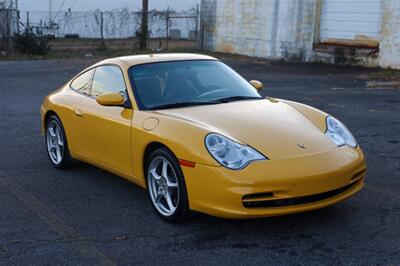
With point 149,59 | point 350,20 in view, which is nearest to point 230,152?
point 149,59

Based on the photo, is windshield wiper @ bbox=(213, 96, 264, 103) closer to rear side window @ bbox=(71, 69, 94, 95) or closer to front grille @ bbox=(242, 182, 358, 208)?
front grille @ bbox=(242, 182, 358, 208)

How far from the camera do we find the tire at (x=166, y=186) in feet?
15.4

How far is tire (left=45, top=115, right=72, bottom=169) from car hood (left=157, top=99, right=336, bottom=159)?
1.85m

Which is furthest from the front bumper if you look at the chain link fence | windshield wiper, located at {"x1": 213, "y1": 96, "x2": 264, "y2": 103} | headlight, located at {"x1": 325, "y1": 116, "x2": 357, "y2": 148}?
the chain link fence

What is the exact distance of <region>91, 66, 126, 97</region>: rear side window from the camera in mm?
5816

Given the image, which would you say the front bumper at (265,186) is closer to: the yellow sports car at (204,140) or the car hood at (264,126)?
the yellow sports car at (204,140)

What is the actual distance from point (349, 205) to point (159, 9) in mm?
39104

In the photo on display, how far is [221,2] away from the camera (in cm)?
2562

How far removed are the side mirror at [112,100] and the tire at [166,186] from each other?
28.0 inches

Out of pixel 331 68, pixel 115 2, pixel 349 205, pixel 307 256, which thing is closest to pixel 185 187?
pixel 307 256

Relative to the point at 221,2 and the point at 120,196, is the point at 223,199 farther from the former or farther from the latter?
the point at 221,2

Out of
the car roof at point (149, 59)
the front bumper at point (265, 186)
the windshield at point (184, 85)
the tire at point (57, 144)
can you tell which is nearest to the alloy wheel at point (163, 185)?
the front bumper at point (265, 186)

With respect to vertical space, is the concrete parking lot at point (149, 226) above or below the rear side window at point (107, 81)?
below

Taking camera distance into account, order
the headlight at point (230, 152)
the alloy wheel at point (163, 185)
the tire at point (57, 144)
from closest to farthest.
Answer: the headlight at point (230, 152), the alloy wheel at point (163, 185), the tire at point (57, 144)
